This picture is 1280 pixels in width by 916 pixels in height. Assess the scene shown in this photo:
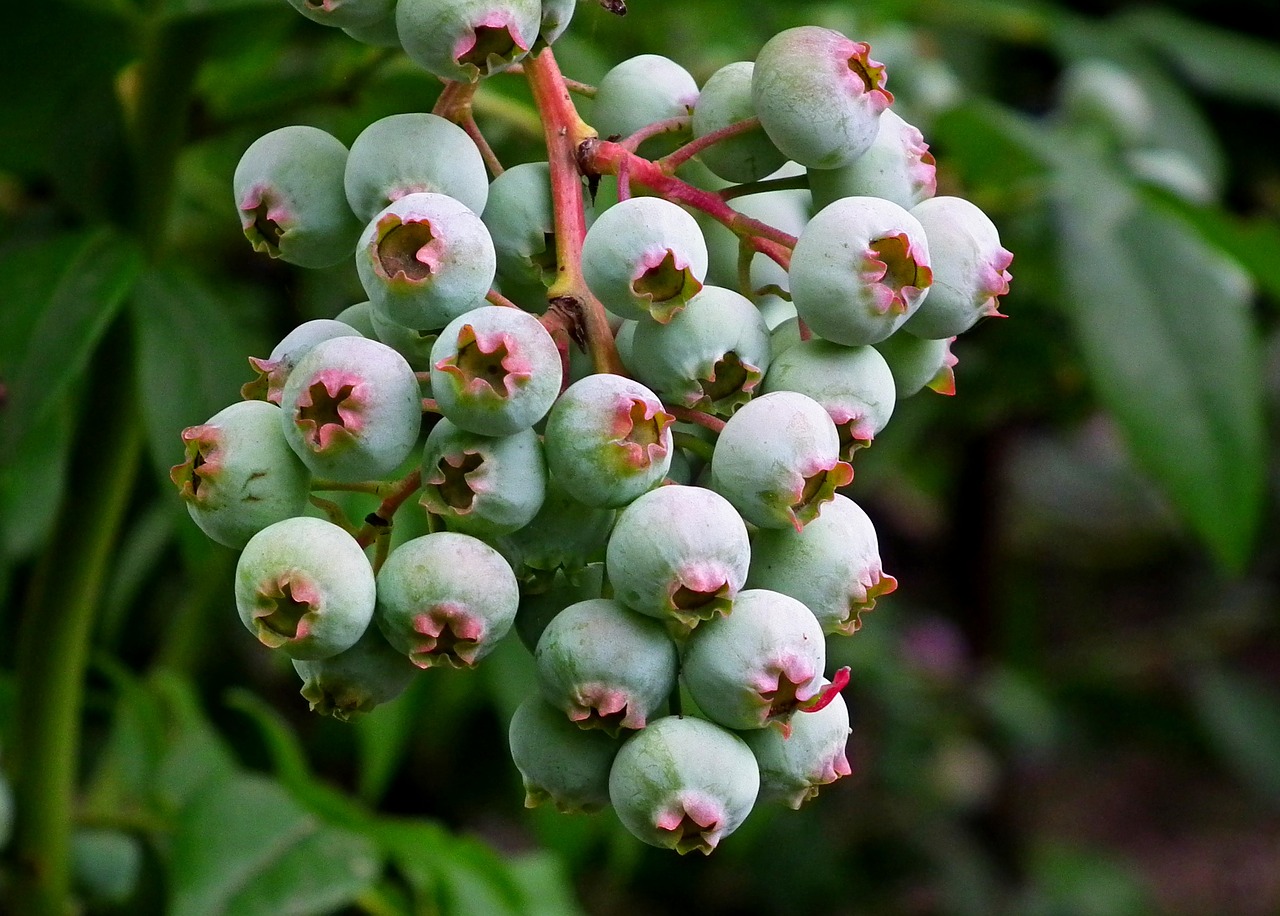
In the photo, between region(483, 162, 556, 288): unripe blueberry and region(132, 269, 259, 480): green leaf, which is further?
region(132, 269, 259, 480): green leaf

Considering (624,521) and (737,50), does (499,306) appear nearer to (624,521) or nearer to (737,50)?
(624,521)

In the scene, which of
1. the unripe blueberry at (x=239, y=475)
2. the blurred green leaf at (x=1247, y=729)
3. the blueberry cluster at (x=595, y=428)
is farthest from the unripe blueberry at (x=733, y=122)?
the blurred green leaf at (x=1247, y=729)

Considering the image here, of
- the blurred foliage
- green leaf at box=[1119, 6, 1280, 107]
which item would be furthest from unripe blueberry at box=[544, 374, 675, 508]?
green leaf at box=[1119, 6, 1280, 107]

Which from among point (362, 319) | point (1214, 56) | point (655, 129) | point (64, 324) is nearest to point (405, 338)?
point (362, 319)

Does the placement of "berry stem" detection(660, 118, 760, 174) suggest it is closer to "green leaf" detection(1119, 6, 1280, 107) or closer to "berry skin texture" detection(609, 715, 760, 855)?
"berry skin texture" detection(609, 715, 760, 855)

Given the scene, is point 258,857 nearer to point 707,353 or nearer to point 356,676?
point 356,676

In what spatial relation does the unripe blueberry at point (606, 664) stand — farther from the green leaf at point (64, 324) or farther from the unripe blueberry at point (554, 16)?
the green leaf at point (64, 324)

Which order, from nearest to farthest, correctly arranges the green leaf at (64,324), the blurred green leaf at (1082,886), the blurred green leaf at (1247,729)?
1. the green leaf at (64,324)
2. the blurred green leaf at (1082,886)
3. the blurred green leaf at (1247,729)

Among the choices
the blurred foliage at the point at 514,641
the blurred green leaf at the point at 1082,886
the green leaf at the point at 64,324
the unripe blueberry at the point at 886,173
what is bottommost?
the blurred green leaf at the point at 1082,886
